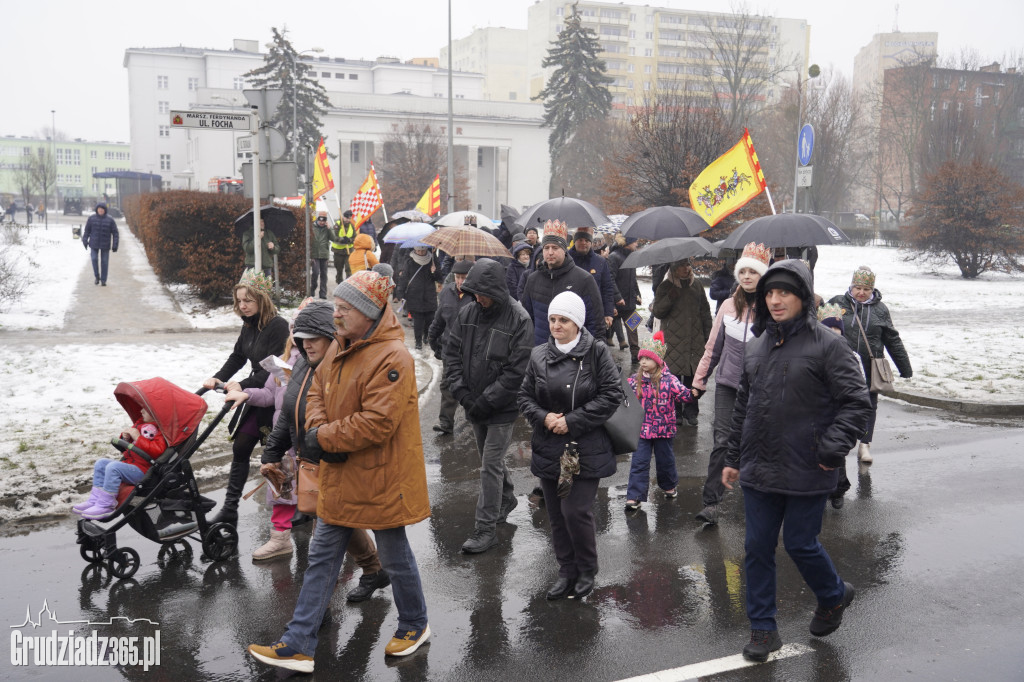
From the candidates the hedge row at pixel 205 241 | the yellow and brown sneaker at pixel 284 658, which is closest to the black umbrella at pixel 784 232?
the yellow and brown sneaker at pixel 284 658

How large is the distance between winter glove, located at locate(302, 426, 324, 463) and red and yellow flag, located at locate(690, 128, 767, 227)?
25.6ft

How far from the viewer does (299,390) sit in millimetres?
5227

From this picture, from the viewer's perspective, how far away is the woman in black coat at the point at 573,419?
17.1 ft

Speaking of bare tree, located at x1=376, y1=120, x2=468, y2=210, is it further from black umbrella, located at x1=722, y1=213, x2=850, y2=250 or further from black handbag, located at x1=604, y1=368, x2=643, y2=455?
black handbag, located at x1=604, y1=368, x2=643, y2=455

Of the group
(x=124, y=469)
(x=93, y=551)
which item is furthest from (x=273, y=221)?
(x=93, y=551)

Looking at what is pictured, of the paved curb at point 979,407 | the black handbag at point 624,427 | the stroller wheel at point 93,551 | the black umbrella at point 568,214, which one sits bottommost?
the paved curb at point 979,407

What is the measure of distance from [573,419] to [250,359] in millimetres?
2639

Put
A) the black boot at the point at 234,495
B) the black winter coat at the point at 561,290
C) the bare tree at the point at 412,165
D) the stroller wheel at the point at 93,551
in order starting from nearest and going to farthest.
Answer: the stroller wheel at the point at 93,551 < the black boot at the point at 234,495 < the black winter coat at the point at 561,290 < the bare tree at the point at 412,165

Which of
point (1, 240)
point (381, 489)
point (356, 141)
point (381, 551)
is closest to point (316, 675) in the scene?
point (381, 551)

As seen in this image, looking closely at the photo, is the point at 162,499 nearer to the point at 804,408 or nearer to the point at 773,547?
the point at 773,547

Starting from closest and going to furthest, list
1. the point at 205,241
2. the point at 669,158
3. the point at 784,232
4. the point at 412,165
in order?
the point at 784,232, the point at 205,241, the point at 669,158, the point at 412,165

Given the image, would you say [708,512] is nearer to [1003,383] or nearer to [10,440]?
[10,440]

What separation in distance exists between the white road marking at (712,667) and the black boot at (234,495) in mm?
3096

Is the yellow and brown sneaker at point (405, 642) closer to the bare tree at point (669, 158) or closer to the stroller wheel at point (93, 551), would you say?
the stroller wheel at point (93, 551)
